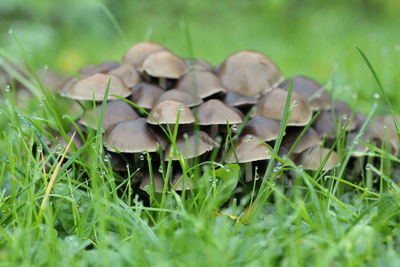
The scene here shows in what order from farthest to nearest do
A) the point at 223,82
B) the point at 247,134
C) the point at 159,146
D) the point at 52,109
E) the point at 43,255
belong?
the point at 223,82 < the point at 52,109 < the point at 247,134 < the point at 159,146 < the point at 43,255

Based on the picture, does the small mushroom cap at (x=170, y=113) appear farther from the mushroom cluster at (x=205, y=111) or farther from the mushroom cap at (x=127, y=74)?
the mushroom cap at (x=127, y=74)

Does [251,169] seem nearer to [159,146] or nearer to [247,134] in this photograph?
[247,134]

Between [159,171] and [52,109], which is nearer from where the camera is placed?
[159,171]

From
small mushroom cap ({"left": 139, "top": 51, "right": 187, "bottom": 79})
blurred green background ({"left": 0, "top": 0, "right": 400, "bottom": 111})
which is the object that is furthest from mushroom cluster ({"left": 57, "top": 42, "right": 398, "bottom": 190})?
blurred green background ({"left": 0, "top": 0, "right": 400, "bottom": 111})

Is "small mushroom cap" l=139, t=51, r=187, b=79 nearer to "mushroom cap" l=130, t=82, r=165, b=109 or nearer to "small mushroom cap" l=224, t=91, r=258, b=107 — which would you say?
"mushroom cap" l=130, t=82, r=165, b=109

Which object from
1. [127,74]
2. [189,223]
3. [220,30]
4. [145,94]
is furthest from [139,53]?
[220,30]

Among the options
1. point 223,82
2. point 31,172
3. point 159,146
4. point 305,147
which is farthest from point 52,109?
point 305,147

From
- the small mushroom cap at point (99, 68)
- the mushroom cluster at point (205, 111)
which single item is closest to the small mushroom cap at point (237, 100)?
the mushroom cluster at point (205, 111)
